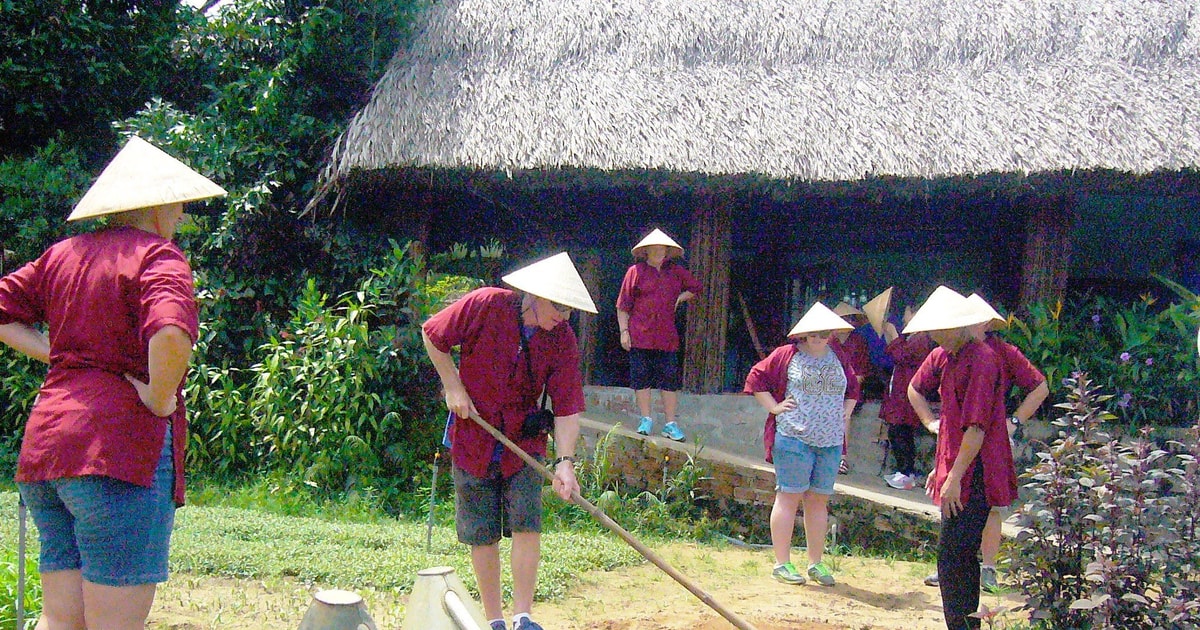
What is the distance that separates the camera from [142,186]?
9.52 feet

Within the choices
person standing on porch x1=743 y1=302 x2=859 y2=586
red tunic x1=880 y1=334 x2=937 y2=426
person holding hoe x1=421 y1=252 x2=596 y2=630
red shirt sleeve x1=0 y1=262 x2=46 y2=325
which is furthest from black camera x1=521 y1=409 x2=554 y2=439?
red tunic x1=880 y1=334 x2=937 y2=426

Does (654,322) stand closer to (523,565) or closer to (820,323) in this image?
(820,323)

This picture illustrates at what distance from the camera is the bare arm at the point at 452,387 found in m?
3.91

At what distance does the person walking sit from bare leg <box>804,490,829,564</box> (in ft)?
11.8

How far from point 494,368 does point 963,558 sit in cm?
205

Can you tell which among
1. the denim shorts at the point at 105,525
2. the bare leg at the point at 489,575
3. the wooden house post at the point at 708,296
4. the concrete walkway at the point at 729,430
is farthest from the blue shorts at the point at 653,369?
the denim shorts at the point at 105,525

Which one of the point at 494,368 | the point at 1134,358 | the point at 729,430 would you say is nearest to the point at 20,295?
the point at 494,368

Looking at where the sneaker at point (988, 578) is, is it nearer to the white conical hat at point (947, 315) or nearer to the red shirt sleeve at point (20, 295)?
the white conical hat at point (947, 315)

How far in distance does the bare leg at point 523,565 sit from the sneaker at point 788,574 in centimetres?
204

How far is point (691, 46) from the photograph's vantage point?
9039 millimetres

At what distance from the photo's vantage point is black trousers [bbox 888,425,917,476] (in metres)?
7.45

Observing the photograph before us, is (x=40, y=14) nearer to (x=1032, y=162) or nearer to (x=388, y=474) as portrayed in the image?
(x=388, y=474)

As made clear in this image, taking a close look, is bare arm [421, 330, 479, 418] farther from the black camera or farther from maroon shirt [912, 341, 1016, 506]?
maroon shirt [912, 341, 1016, 506]

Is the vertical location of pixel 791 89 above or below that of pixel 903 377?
above
